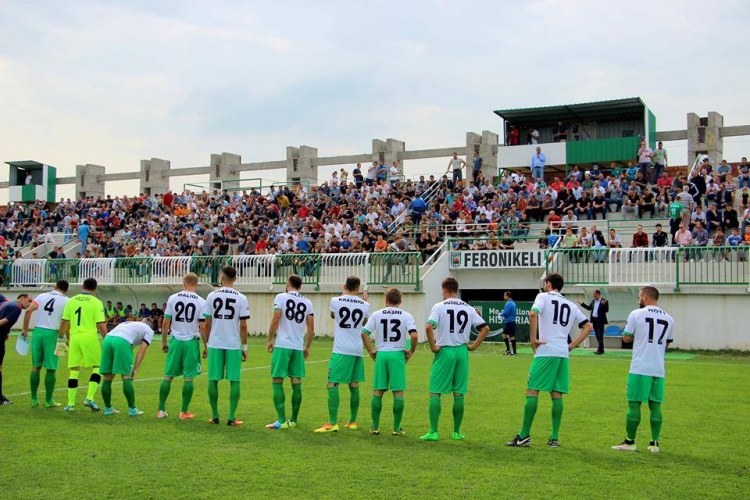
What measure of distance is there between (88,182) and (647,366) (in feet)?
159

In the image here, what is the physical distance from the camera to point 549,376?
9.55m

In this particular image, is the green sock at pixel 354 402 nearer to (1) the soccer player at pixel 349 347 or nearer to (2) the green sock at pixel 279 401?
(1) the soccer player at pixel 349 347

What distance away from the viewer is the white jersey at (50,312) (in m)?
12.7

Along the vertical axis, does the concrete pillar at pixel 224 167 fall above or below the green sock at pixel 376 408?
above

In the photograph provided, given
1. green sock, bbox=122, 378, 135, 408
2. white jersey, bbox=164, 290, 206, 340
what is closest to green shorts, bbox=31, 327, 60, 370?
green sock, bbox=122, 378, 135, 408

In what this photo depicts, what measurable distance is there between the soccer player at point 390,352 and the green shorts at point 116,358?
3567 millimetres

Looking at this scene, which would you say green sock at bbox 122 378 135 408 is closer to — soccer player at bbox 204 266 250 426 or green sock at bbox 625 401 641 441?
soccer player at bbox 204 266 250 426

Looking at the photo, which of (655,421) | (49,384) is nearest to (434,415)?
(655,421)

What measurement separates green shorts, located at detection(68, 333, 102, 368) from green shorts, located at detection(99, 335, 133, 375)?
76cm

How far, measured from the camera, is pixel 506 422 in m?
11.2

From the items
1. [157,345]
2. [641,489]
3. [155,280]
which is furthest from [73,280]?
[641,489]

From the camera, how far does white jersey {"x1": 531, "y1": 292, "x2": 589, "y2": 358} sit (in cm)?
962

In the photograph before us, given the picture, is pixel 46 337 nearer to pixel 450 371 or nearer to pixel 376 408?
pixel 376 408

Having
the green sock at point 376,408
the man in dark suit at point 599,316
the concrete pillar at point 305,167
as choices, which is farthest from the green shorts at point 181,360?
the concrete pillar at point 305,167
